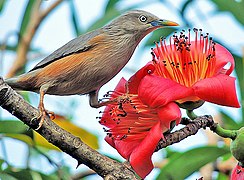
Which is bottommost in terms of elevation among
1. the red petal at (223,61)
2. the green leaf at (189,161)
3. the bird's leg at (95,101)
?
the green leaf at (189,161)

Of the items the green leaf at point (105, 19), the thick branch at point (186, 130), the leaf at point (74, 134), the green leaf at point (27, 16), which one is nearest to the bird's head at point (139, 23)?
the thick branch at point (186, 130)

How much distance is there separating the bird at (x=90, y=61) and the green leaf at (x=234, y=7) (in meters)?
0.79

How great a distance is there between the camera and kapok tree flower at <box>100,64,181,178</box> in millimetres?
1150

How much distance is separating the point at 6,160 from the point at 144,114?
46cm

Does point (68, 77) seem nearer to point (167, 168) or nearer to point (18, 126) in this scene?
point (18, 126)

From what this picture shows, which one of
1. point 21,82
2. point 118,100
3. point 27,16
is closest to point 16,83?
point 21,82

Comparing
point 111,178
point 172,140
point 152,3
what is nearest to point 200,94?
point 172,140

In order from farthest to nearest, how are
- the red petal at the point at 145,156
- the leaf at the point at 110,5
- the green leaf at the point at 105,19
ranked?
the leaf at the point at 110,5 < the green leaf at the point at 105,19 < the red petal at the point at 145,156

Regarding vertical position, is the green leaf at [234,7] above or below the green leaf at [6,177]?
below

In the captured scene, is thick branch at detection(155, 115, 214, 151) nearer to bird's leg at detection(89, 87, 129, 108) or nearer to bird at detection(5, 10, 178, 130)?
bird's leg at detection(89, 87, 129, 108)

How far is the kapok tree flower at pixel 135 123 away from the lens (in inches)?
45.3

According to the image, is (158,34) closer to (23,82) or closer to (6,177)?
(23,82)

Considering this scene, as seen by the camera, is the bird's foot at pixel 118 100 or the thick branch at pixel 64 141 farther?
the bird's foot at pixel 118 100

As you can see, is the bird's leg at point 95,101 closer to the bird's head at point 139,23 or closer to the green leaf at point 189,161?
the bird's head at point 139,23
